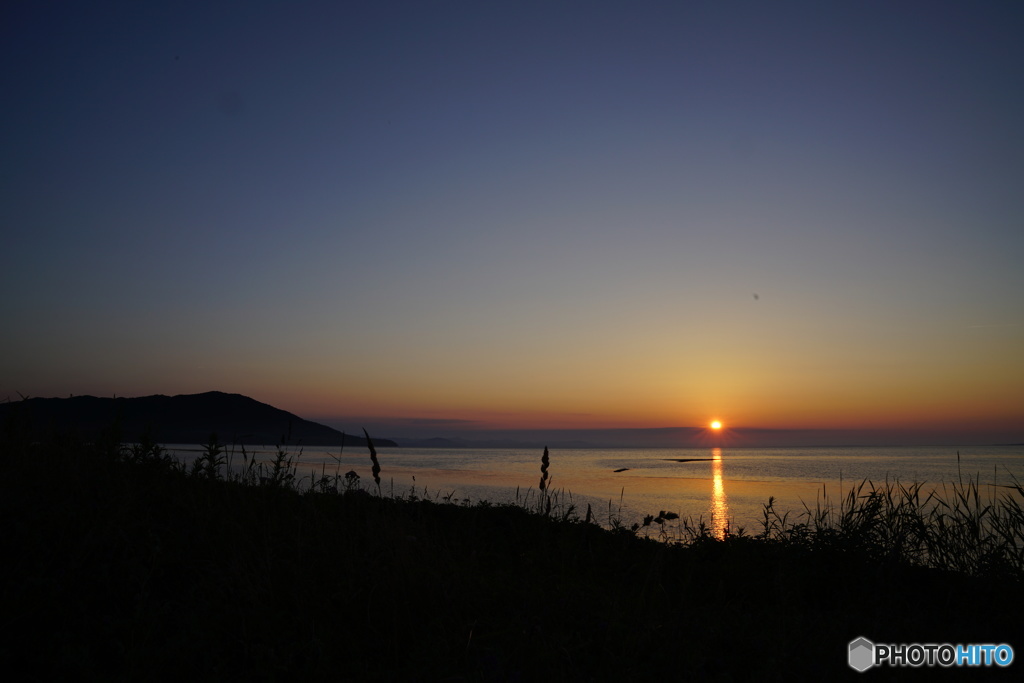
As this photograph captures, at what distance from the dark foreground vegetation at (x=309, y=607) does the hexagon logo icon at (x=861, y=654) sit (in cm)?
8

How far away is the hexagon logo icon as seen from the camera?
3.83 meters

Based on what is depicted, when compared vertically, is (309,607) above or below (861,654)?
above

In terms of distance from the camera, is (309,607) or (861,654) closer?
(309,607)

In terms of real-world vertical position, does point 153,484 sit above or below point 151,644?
above

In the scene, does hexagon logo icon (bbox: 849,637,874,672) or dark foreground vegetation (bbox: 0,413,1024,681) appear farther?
hexagon logo icon (bbox: 849,637,874,672)

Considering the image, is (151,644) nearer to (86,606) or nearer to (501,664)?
(86,606)

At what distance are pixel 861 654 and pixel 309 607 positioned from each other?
3672 millimetres

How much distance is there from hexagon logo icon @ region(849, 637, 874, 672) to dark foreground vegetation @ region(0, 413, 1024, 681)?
8 centimetres

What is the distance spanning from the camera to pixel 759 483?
25.8 meters

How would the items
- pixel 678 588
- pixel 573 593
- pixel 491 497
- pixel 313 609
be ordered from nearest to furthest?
pixel 313 609, pixel 573 593, pixel 678 588, pixel 491 497

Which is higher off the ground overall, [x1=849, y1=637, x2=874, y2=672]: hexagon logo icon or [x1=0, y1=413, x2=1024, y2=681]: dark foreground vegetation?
[x1=0, y1=413, x2=1024, y2=681]: dark foreground vegetation

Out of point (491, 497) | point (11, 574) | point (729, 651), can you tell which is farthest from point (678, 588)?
point (491, 497)

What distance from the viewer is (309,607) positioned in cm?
375

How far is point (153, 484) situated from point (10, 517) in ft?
3.50
